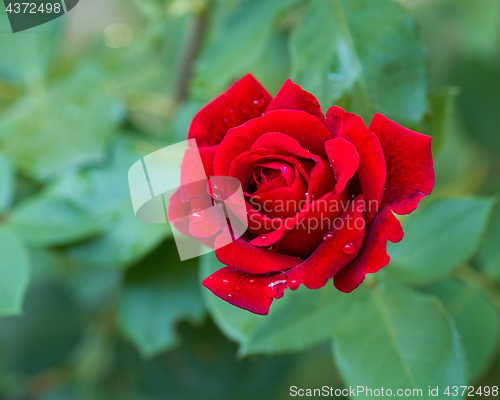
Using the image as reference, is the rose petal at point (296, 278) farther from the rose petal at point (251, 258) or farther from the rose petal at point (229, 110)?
the rose petal at point (229, 110)

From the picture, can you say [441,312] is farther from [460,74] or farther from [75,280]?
[75,280]

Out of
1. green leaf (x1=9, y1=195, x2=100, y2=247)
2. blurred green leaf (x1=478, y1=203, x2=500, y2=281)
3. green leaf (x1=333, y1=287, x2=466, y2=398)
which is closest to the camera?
green leaf (x1=333, y1=287, x2=466, y2=398)

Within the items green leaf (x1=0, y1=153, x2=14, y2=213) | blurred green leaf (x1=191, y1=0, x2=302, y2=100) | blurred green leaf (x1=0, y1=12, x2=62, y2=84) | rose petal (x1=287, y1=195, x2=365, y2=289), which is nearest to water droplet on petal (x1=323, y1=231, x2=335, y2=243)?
rose petal (x1=287, y1=195, x2=365, y2=289)

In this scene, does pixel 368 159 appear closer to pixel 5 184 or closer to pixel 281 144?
pixel 281 144

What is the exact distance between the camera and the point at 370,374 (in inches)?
17.2

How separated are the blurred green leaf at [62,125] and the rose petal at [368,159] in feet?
1.62

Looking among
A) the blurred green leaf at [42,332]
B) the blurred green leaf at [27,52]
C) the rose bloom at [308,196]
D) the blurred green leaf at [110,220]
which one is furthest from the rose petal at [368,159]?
the blurred green leaf at [42,332]

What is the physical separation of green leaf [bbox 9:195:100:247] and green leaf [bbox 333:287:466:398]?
0.38 m

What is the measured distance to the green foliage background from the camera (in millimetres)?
479

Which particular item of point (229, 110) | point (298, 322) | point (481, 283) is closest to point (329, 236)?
point (229, 110)

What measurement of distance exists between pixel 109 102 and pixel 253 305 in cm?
58

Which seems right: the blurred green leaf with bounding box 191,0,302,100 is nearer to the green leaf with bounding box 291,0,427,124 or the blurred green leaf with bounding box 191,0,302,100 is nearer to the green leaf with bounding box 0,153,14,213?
the green leaf with bounding box 291,0,427,124

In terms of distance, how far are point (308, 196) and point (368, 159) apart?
5cm

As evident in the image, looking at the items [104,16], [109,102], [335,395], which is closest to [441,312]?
[335,395]
